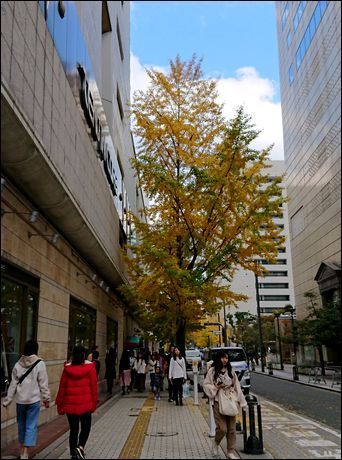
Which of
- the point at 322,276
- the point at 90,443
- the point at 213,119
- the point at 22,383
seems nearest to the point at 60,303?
the point at 90,443

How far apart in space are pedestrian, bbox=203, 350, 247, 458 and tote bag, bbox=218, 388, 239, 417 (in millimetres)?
71

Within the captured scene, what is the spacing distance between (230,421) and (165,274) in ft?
32.0

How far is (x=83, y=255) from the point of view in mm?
16344

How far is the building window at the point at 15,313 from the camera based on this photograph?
8.84 m

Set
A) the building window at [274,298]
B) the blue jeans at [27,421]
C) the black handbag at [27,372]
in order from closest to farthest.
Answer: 1. the blue jeans at [27,421]
2. the black handbag at [27,372]
3. the building window at [274,298]

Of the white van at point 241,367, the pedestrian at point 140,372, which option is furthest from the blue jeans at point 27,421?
the pedestrian at point 140,372

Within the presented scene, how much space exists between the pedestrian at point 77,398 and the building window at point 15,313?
2117 mm

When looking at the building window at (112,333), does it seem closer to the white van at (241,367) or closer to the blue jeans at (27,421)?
the white van at (241,367)

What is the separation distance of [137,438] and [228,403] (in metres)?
2.53

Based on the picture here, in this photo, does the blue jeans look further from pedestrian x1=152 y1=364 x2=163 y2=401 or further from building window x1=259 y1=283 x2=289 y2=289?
building window x1=259 y1=283 x2=289 y2=289

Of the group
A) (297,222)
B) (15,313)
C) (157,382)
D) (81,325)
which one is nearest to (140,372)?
(157,382)

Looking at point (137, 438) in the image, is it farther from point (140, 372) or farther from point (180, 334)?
point (140, 372)

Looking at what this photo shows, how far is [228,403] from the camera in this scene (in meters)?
7.29

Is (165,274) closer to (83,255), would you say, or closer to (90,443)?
(83,255)
